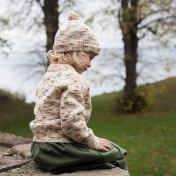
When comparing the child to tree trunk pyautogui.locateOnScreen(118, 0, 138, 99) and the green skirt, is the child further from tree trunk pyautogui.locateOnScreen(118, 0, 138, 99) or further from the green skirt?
tree trunk pyautogui.locateOnScreen(118, 0, 138, 99)

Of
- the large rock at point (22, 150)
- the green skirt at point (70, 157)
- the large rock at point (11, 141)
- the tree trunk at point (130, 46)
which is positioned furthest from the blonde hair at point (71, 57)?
the tree trunk at point (130, 46)

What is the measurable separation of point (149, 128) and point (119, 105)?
3117 millimetres

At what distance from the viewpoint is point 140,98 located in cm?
1695

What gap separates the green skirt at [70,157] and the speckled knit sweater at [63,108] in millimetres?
52

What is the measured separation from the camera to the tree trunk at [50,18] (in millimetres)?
15102

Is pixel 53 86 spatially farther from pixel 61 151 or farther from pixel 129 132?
pixel 129 132

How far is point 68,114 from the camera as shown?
3000 millimetres

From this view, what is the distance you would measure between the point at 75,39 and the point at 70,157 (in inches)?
37.1

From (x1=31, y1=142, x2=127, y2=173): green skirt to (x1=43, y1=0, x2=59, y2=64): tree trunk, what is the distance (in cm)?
1196

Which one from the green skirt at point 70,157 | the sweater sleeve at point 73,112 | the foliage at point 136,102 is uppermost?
the sweater sleeve at point 73,112

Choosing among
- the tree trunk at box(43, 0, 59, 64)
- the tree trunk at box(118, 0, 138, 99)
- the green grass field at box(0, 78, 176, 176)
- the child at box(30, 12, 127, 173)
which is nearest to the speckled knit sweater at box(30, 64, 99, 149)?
the child at box(30, 12, 127, 173)

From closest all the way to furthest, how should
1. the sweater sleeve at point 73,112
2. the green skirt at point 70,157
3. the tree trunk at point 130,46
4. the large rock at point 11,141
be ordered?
1. the sweater sleeve at point 73,112
2. the green skirt at point 70,157
3. the large rock at point 11,141
4. the tree trunk at point 130,46

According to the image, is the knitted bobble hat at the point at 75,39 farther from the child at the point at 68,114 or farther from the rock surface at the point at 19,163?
the rock surface at the point at 19,163

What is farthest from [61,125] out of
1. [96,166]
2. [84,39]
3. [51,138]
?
[84,39]
